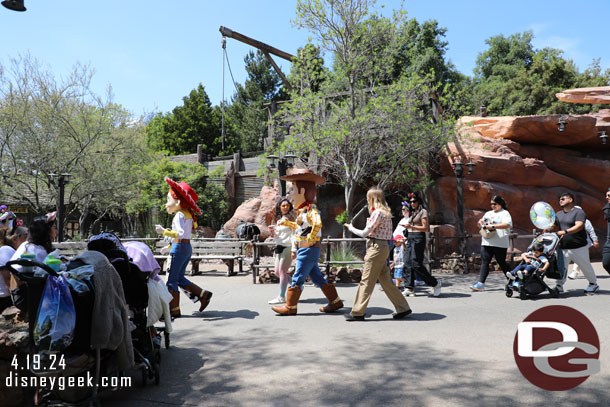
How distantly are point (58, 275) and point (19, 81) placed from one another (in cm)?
2068

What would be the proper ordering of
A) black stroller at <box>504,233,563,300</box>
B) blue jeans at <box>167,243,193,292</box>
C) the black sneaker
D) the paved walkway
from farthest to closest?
black stroller at <box>504,233,563,300</box> < blue jeans at <box>167,243,193,292</box> < the black sneaker < the paved walkway

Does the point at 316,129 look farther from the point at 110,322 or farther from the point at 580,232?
the point at 110,322

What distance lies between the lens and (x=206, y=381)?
3764 millimetres

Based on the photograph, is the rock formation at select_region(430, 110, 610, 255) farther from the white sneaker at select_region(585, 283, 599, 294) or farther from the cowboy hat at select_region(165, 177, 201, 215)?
the cowboy hat at select_region(165, 177, 201, 215)

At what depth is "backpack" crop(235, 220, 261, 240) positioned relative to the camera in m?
19.4

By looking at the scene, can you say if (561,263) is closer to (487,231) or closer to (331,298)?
(487,231)

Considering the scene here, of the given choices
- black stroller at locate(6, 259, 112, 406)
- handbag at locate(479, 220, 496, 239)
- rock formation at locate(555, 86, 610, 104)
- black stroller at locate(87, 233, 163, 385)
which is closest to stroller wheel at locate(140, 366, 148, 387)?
black stroller at locate(87, 233, 163, 385)

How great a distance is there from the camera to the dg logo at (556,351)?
3.67 m

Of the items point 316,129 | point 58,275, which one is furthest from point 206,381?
point 316,129

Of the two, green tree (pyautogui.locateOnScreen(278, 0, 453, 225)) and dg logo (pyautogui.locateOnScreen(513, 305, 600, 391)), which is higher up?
green tree (pyautogui.locateOnScreen(278, 0, 453, 225))

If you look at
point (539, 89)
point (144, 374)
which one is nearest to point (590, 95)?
point (539, 89)

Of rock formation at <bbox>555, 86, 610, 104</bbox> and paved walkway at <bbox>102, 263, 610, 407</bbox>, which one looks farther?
rock formation at <bbox>555, 86, 610, 104</bbox>

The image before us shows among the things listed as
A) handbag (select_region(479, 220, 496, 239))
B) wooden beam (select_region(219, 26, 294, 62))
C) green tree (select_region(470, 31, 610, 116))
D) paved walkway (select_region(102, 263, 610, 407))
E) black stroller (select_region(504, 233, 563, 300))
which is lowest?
paved walkway (select_region(102, 263, 610, 407))

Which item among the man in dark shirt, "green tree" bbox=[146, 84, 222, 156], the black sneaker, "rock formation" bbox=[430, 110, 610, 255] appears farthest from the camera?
"green tree" bbox=[146, 84, 222, 156]
